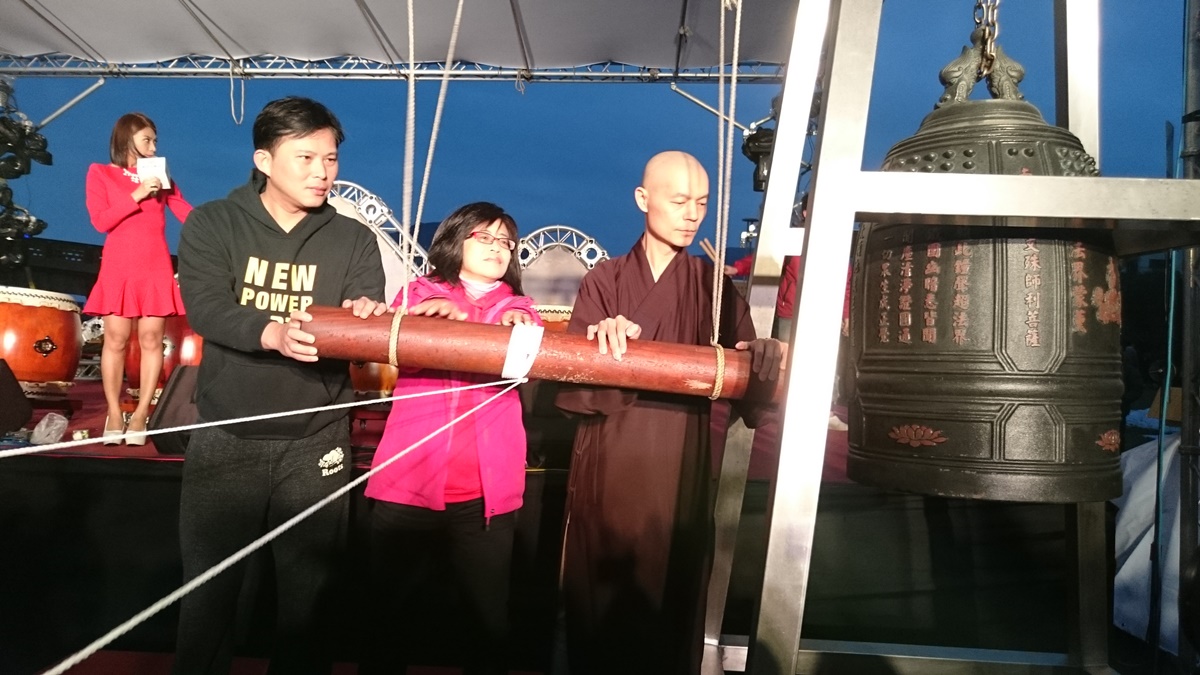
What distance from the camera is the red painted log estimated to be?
1.09 m

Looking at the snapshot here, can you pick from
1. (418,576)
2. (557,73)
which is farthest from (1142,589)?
(557,73)

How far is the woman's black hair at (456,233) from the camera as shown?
174 centimetres

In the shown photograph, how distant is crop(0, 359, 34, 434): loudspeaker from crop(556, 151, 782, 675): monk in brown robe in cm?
268

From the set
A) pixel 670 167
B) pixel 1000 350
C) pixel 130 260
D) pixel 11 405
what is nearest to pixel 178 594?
pixel 1000 350

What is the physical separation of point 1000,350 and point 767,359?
33 cm

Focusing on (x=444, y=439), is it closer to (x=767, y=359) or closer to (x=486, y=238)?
(x=486, y=238)

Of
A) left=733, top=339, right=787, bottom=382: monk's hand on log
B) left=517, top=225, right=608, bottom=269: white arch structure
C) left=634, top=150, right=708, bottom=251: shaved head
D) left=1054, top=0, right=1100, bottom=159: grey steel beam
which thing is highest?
left=517, top=225, right=608, bottom=269: white arch structure

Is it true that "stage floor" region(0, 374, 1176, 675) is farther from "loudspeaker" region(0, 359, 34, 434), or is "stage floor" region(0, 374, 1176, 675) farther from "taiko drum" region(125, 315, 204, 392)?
"taiko drum" region(125, 315, 204, 392)

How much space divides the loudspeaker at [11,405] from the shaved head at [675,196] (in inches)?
111

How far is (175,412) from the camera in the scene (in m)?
2.21

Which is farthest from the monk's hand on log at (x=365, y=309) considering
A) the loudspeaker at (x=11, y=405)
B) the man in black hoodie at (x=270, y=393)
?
the loudspeaker at (x=11, y=405)

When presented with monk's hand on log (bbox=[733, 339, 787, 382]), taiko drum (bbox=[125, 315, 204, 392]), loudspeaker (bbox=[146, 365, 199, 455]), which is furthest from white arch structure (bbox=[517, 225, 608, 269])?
monk's hand on log (bbox=[733, 339, 787, 382])

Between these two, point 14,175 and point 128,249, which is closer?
point 128,249

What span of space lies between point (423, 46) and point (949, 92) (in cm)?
464
